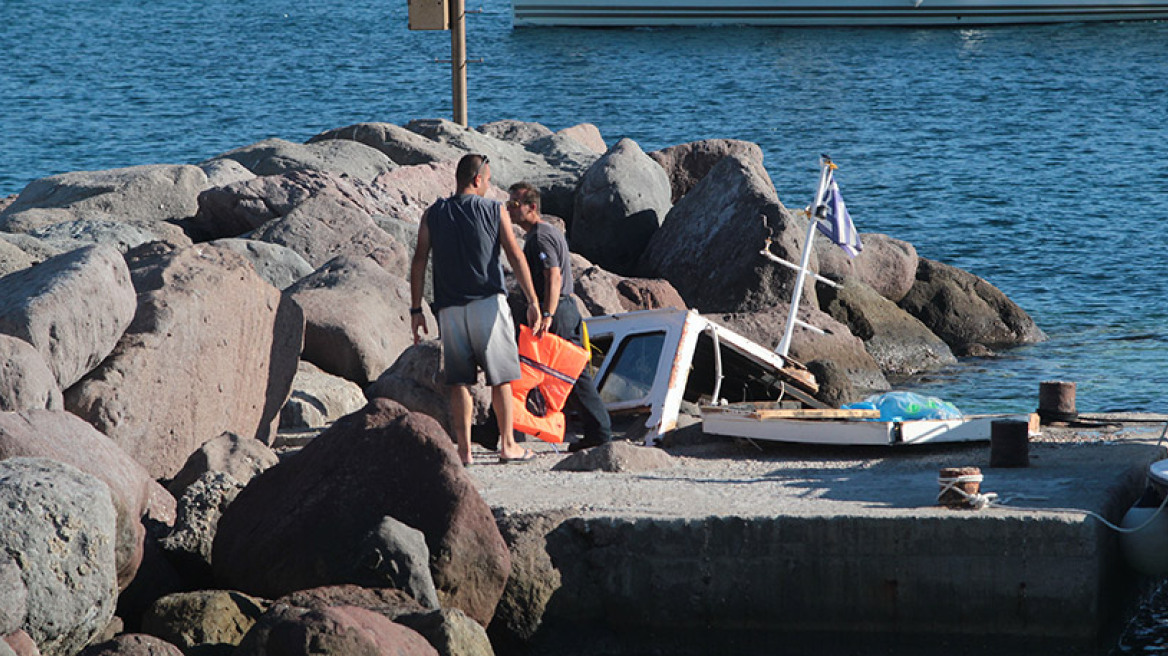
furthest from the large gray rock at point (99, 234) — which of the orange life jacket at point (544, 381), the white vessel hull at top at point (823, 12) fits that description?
the white vessel hull at top at point (823, 12)

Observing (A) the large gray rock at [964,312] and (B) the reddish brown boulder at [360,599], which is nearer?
(B) the reddish brown boulder at [360,599]

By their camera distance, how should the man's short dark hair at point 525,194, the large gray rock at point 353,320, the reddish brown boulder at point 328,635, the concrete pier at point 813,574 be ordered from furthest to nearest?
the large gray rock at point 353,320 → the man's short dark hair at point 525,194 → the concrete pier at point 813,574 → the reddish brown boulder at point 328,635

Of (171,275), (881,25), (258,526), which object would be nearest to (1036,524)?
(258,526)

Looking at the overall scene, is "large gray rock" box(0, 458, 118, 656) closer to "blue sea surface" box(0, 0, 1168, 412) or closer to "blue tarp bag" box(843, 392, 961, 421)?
"blue tarp bag" box(843, 392, 961, 421)

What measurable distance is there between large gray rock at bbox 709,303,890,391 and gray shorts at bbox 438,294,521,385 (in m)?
4.84

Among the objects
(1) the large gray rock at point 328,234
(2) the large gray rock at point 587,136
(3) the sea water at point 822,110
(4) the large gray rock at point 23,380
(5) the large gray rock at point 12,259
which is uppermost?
(4) the large gray rock at point 23,380

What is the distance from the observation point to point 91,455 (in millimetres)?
6242

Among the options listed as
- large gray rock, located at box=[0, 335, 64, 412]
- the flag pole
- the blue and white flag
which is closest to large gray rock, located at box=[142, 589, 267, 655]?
large gray rock, located at box=[0, 335, 64, 412]

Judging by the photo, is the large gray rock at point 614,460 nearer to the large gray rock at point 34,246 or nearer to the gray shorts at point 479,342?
the gray shorts at point 479,342

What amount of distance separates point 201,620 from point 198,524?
0.89 metres

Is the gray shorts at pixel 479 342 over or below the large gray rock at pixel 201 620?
over

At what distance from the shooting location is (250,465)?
720cm

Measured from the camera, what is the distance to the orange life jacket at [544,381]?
8.27m

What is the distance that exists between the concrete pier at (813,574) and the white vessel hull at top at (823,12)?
161 ft
